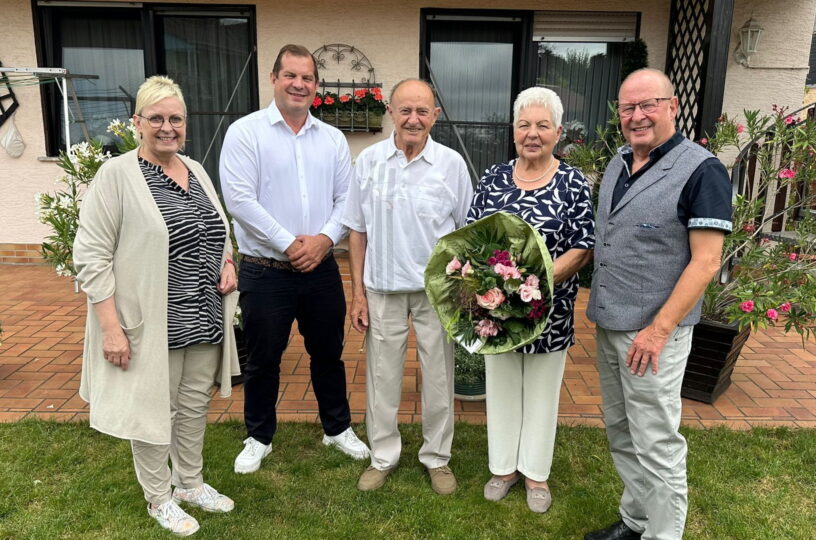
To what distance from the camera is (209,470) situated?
115 inches

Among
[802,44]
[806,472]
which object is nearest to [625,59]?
[802,44]

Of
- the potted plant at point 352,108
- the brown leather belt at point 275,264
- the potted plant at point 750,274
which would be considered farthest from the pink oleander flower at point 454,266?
the potted plant at point 352,108

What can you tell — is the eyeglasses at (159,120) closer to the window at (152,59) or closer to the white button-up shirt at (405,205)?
the white button-up shirt at (405,205)

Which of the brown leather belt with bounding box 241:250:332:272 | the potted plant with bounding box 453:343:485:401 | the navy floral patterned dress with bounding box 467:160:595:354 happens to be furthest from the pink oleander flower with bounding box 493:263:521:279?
the potted plant with bounding box 453:343:485:401

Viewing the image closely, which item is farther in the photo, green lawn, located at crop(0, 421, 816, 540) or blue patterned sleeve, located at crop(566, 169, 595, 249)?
green lawn, located at crop(0, 421, 816, 540)

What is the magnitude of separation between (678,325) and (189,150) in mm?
6129

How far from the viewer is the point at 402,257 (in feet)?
8.43

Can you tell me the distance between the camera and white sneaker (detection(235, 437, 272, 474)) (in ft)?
9.60

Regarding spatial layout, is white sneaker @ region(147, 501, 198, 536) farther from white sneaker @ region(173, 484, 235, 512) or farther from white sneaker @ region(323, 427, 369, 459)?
white sneaker @ region(323, 427, 369, 459)

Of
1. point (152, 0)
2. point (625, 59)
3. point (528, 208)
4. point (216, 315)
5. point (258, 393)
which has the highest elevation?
point (152, 0)

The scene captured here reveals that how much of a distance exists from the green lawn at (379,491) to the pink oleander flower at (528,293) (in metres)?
1.11

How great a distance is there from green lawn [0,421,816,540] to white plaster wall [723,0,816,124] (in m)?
4.39

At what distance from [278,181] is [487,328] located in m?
1.24

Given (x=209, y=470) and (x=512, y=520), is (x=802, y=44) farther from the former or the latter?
(x=209, y=470)
